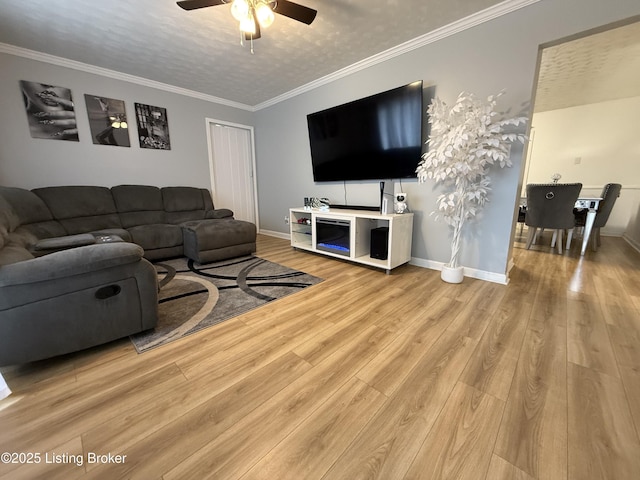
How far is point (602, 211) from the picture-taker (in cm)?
324

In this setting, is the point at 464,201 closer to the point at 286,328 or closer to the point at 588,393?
the point at 588,393

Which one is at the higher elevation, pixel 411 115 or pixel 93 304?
pixel 411 115

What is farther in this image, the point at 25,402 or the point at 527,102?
the point at 527,102

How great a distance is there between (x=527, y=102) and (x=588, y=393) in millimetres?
2075

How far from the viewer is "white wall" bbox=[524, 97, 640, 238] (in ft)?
13.4

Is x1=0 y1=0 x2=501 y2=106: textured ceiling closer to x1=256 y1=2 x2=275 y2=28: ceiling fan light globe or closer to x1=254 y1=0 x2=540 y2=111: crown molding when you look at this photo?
x1=254 y1=0 x2=540 y2=111: crown molding

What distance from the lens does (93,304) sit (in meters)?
1.25

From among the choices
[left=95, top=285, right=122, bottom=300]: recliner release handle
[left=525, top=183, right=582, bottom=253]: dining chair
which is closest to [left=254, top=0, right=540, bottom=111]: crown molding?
[left=525, top=183, right=582, bottom=253]: dining chair

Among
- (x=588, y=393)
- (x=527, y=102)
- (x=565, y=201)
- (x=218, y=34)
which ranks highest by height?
(x=218, y=34)

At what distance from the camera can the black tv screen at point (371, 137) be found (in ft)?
8.09

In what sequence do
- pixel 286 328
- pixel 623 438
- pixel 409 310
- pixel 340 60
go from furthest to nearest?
pixel 340 60 → pixel 409 310 → pixel 286 328 → pixel 623 438

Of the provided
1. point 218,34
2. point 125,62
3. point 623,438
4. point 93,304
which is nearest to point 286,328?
point 93,304

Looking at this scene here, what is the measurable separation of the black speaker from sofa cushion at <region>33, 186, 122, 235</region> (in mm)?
3136

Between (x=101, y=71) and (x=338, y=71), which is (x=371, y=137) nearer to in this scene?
(x=338, y=71)
